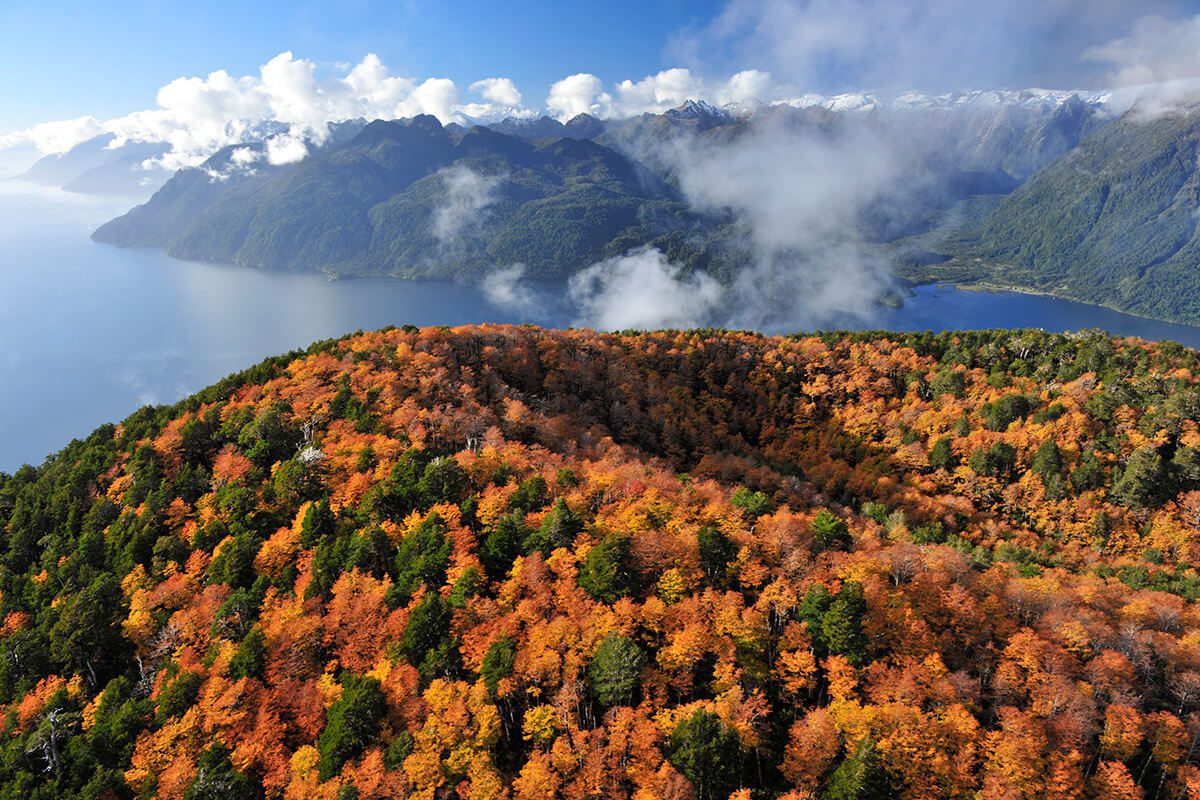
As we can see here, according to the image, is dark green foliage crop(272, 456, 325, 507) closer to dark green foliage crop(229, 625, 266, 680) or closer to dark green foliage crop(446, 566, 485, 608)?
dark green foliage crop(229, 625, 266, 680)

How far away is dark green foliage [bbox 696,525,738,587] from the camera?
205ft

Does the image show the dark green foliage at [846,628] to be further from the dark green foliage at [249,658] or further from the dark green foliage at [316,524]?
the dark green foliage at [316,524]

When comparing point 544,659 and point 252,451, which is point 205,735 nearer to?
point 544,659

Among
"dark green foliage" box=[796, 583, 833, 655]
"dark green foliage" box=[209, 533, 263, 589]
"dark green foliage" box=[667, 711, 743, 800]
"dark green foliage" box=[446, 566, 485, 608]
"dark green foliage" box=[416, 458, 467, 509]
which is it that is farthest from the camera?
"dark green foliage" box=[416, 458, 467, 509]

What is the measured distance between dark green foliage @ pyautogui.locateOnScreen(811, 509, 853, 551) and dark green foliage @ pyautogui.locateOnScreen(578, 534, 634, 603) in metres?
22.8

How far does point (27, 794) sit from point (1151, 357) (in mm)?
217042

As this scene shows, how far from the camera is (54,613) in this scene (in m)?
73.4

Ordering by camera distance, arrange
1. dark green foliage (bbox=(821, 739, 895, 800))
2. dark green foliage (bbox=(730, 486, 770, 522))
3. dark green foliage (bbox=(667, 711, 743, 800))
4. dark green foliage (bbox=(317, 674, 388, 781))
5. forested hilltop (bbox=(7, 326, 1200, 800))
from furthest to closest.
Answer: dark green foliage (bbox=(730, 486, 770, 522)), dark green foliage (bbox=(317, 674, 388, 781)), forested hilltop (bbox=(7, 326, 1200, 800)), dark green foliage (bbox=(667, 711, 743, 800)), dark green foliage (bbox=(821, 739, 895, 800))

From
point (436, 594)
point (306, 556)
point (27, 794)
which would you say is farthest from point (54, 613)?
point (436, 594)

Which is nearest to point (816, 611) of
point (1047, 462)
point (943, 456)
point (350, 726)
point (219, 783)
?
point (350, 726)

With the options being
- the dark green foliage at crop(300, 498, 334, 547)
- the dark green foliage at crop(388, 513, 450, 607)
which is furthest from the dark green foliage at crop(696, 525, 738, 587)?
the dark green foliage at crop(300, 498, 334, 547)

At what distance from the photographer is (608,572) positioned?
59.4 m

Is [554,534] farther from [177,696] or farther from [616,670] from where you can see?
[177,696]

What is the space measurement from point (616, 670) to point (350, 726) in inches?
949
